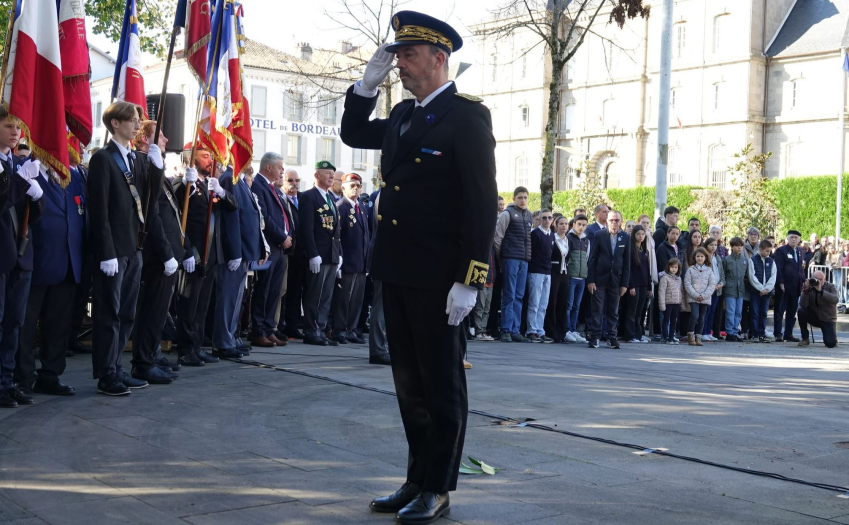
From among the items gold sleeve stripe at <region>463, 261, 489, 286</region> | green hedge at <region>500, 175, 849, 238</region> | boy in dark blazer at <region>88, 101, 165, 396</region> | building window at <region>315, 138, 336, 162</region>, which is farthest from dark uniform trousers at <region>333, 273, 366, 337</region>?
building window at <region>315, 138, 336, 162</region>

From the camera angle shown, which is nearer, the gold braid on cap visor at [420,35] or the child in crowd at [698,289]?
the gold braid on cap visor at [420,35]

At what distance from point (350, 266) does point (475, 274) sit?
859cm

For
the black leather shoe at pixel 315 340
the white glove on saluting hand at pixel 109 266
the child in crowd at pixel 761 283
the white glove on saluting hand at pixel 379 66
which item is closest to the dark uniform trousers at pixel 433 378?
the white glove on saluting hand at pixel 379 66

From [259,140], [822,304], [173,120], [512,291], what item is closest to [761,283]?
[822,304]

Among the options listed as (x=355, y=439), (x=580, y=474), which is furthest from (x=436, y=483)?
(x=355, y=439)

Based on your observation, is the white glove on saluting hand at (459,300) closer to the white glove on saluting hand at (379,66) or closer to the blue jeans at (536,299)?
the white glove on saluting hand at (379,66)

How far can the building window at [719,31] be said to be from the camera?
61.2m

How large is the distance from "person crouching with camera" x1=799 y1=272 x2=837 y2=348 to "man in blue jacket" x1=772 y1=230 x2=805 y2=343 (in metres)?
1.66

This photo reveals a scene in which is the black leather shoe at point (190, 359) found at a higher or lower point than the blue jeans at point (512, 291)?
lower

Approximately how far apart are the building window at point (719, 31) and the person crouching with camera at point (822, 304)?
4755 cm

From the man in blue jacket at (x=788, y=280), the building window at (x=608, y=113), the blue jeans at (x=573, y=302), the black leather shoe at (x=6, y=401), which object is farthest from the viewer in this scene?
the building window at (x=608, y=113)

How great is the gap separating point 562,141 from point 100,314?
216 ft

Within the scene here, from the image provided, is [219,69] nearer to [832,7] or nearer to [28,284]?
[28,284]

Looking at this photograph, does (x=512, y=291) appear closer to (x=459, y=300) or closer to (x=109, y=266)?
(x=109, y=266)
